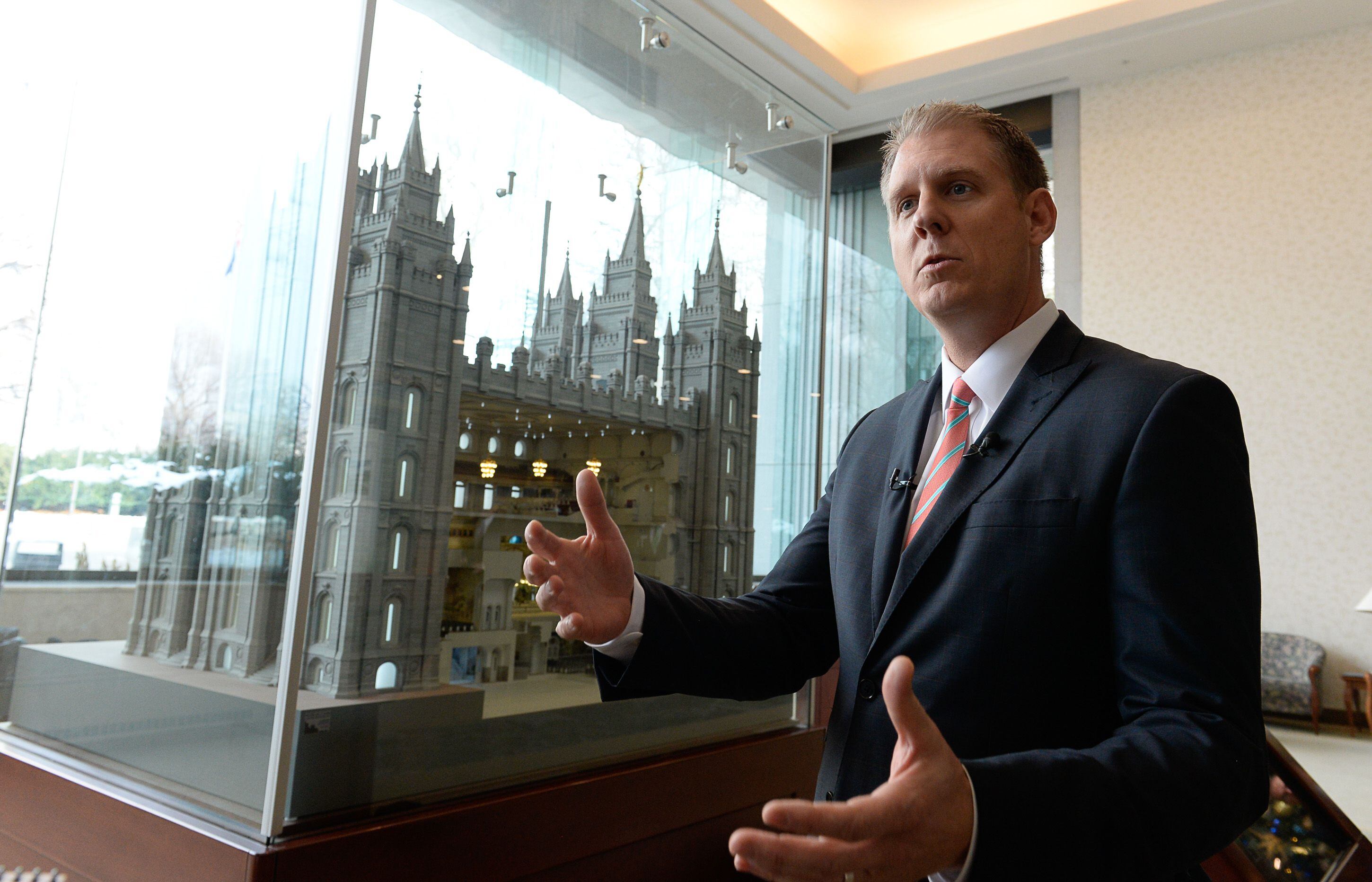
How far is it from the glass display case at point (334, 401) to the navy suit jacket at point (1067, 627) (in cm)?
110

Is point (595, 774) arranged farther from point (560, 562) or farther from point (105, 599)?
point (560, 562)

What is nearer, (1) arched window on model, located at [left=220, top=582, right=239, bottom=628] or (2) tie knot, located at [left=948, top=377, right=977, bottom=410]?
(2) tie knot, located at [left=948, top=377, right=977, bottom=410]

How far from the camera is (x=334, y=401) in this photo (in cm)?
205

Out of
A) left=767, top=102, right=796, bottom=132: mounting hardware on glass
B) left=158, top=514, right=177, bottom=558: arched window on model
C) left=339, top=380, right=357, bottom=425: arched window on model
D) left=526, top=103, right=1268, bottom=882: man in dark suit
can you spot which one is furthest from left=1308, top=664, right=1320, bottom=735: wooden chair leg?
left=158, top=514, right=177, bottom=558: arched window on model

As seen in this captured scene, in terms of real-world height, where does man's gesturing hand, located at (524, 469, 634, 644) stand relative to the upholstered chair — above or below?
above

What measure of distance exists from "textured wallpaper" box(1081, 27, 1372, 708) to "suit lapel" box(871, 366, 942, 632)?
599 cm

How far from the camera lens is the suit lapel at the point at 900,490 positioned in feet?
3.89

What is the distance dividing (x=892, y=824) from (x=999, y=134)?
0.98 m

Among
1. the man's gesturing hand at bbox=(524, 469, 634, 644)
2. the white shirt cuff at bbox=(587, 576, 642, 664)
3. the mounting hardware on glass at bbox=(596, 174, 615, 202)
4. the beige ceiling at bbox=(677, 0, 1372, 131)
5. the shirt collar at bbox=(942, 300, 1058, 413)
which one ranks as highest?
the beige ceiling at bbox=(677, 0, 1372, 131)

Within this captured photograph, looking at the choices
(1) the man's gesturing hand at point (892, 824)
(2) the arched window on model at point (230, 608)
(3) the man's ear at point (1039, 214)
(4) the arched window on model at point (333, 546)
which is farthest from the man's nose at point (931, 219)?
(2) the arched window on model at point (230, 608)

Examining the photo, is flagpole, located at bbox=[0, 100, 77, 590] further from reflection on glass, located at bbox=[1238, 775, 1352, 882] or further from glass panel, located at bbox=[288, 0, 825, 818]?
reflection on glass, located at bbox=[1238, 775, 1352, 882]

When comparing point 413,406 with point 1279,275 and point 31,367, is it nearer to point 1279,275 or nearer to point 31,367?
point 31,367

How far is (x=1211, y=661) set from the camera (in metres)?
0.90

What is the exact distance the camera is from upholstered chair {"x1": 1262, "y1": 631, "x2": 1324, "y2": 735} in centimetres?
623
